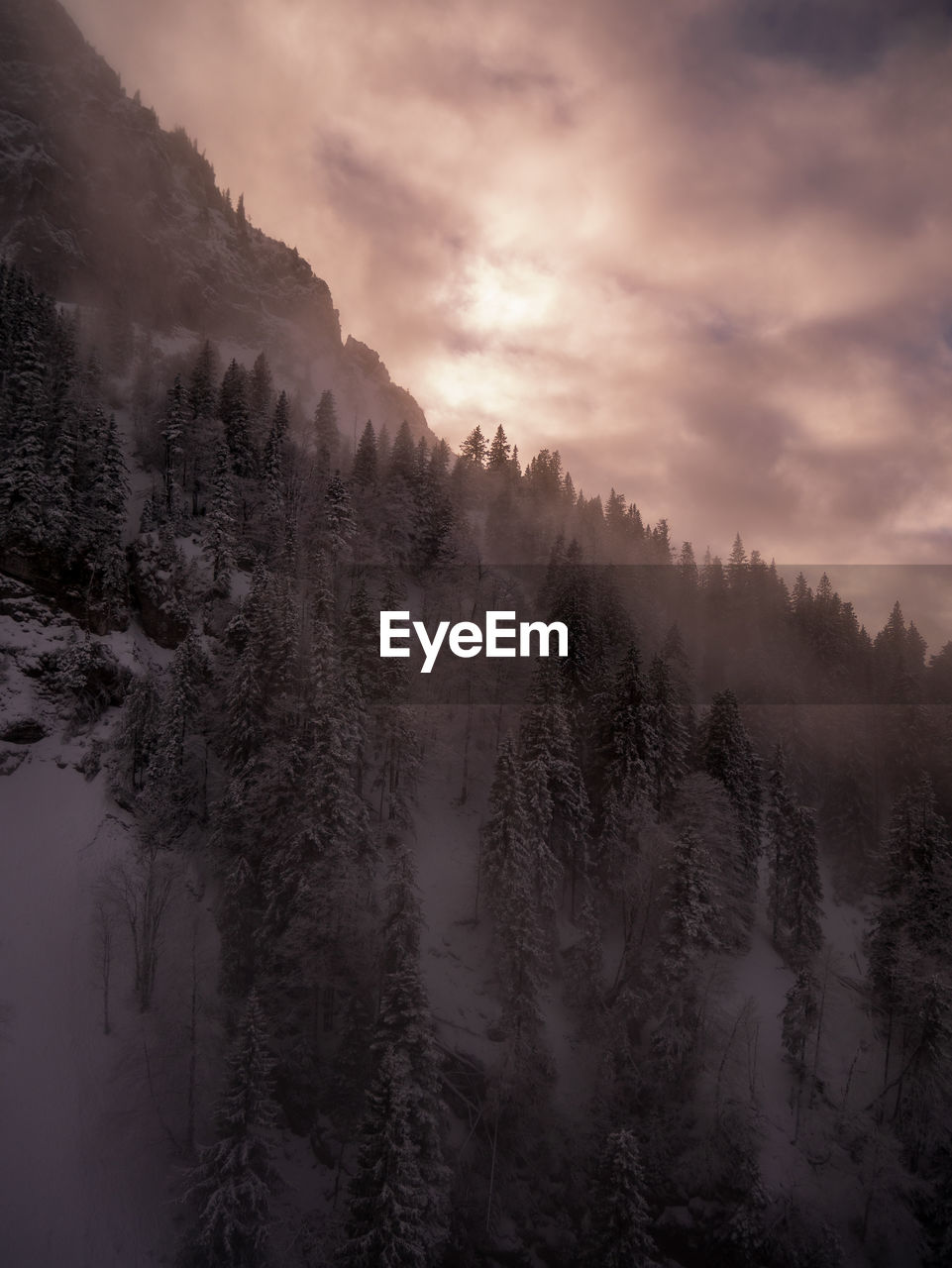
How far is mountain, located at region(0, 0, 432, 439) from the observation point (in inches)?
4178

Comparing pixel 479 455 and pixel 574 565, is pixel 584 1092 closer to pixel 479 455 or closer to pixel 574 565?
pixel 574 565

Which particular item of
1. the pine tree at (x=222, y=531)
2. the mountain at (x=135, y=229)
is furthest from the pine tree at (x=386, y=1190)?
the mountain at (x=135, y=229)

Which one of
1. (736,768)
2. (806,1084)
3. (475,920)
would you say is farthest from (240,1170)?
(736,768)

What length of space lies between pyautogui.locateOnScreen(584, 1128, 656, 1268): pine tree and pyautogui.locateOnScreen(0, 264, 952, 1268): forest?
0.12 m

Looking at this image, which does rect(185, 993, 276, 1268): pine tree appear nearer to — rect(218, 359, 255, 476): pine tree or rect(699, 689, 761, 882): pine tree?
rect(699, 689, 761, 882): pine tree

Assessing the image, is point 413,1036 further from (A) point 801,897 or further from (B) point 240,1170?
(A) point 801,897

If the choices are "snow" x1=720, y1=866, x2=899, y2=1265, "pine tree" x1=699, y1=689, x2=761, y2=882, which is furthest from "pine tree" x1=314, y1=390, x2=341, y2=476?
"snow" x1=720, y1=866, x2=899, y2=1265

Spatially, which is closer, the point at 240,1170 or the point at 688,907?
the point at 240,1170

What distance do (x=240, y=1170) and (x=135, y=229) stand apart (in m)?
146

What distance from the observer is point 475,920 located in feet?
127

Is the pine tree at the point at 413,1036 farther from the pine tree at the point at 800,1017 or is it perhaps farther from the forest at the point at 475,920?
the pine tree at the point at 800,1017

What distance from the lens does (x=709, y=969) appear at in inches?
1268

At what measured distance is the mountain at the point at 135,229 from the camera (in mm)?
106125

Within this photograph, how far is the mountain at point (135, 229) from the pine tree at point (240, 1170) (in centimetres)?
10522
